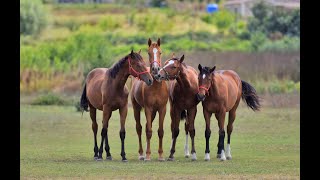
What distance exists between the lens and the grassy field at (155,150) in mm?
18656

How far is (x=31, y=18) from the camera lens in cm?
6475

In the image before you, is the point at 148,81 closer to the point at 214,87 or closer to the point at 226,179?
the point at 214,87

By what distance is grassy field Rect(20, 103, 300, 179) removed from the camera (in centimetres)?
1866

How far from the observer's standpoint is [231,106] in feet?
72.7

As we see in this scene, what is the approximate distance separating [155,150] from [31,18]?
137ft

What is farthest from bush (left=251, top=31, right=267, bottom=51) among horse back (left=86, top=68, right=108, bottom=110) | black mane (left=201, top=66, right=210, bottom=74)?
black mane (left=201, top=66, right=210, bottom=74)

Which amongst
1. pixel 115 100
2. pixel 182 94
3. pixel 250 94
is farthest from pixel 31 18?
pixel 182 94

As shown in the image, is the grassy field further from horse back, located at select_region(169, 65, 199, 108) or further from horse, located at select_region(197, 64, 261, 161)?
horse back, located at select_region(169, 65, 199, 108)

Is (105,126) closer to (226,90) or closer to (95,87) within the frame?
(95,87)

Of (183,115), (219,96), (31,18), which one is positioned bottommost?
(183,115)

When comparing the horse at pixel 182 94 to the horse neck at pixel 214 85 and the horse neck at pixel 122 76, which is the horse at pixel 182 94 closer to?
the horse neck at pixel 214 85

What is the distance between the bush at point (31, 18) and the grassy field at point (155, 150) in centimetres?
2646

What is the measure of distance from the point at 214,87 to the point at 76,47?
110 ft
